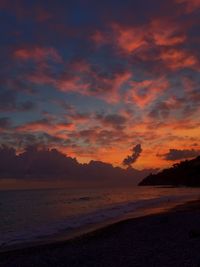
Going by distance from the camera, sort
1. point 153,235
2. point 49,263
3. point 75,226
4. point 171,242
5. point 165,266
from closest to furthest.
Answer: point 165,266 < point 49,263 < point 171,242 < point 153,235 < point 75,226

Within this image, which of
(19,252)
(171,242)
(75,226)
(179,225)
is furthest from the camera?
(75,226)

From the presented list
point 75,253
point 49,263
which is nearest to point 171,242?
point 75,253

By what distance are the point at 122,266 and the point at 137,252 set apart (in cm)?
296

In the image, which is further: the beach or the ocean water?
the ocean water

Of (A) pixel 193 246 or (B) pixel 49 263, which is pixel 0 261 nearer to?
(B) pixel 49 263

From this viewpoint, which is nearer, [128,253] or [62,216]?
[128,253]

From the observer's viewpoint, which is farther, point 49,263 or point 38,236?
point 38,236

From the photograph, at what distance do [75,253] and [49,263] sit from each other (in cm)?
235

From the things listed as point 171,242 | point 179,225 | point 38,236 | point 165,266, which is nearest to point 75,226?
point 38,236

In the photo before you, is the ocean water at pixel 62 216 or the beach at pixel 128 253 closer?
the beach at pixel 128 253

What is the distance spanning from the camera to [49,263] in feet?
54.3

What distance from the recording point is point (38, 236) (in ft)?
96.9

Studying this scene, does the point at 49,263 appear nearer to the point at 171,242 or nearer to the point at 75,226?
the point at 171,242

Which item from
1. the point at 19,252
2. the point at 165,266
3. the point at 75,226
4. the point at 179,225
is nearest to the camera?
the point at 165,266
